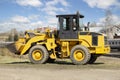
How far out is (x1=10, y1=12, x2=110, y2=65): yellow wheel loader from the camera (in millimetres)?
22359

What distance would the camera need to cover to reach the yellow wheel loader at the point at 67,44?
22.4 m

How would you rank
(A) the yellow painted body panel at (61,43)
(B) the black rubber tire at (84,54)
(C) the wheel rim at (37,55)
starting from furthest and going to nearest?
(C) the wheel rim at (37,55)
(A) the yellow painted body panel at (61,43)
(B) the black rubber tire at (84,54)

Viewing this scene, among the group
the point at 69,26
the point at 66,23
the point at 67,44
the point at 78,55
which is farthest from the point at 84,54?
the point at 66,23

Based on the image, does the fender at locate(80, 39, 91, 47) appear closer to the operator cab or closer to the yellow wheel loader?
the yellow wheel loader

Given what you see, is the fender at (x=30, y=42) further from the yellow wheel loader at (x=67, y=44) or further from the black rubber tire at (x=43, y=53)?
the black rubber tire at (x=43, y=53)

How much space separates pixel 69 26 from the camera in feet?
75.3

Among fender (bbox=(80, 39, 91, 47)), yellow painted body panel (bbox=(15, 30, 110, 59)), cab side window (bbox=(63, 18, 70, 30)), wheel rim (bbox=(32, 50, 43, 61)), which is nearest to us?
yellow painted body panel (bbox=(15, 30, 110, 59))

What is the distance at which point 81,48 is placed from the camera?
72.7 ft

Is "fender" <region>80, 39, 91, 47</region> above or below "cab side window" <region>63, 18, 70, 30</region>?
below

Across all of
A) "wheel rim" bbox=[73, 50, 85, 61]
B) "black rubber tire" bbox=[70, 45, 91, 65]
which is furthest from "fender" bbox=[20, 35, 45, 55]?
"wheel rim" bbox=[73, 50, 85, 61]

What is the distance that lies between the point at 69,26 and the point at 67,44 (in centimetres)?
120

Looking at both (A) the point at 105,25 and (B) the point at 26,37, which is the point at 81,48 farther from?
(A) the point at 105,25

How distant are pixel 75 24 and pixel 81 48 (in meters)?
1.79

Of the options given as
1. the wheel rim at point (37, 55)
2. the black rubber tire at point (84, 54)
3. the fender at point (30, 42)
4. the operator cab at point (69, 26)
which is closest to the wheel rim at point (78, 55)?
the black rubber tire at point (84, 54)
